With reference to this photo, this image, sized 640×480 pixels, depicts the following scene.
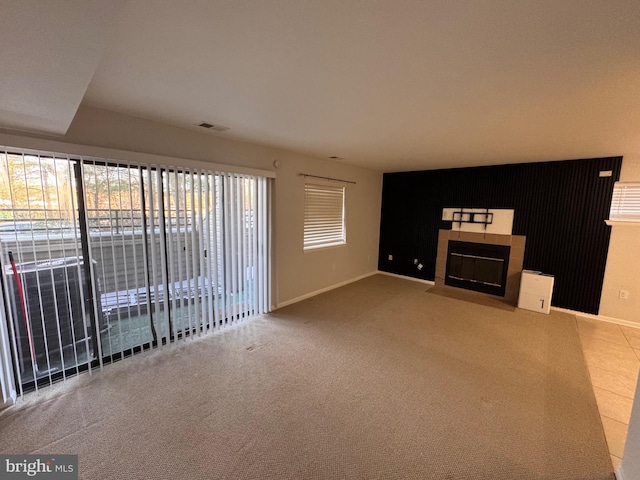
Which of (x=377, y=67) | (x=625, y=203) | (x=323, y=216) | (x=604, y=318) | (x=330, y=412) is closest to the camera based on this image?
(x=377, y=67)

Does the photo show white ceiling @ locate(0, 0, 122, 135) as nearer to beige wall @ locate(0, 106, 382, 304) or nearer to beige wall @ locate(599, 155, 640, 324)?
beige wall @ locate(0, 106, 382, 304)

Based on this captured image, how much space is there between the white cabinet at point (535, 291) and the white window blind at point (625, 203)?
1143 millimetres

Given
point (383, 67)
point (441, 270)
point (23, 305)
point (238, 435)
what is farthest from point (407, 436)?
point (441, 270)

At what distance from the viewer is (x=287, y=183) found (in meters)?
3.80

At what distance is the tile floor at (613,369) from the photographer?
190 centimetres

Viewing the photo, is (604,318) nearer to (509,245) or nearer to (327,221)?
(509,245)

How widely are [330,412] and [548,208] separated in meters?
4.41

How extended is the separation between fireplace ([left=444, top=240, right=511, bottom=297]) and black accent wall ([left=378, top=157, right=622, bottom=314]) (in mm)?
309

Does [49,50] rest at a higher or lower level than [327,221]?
higher

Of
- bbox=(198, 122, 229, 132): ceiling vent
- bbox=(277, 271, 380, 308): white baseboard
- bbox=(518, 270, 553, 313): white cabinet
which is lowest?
bbox=(277, 271, 380, 308): white baseboard

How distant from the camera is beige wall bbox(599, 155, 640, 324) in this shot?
354cm

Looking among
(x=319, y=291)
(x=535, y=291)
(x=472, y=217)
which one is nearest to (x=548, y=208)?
(x=472, y=217)

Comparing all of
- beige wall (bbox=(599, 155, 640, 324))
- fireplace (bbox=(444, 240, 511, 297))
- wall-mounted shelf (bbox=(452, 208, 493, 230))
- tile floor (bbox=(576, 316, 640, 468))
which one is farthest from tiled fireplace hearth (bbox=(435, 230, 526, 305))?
beige wall (bbox=(599, 155, 640, 324))

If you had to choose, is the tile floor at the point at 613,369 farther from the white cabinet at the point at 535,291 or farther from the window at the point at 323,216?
the window at the point at 323,216
